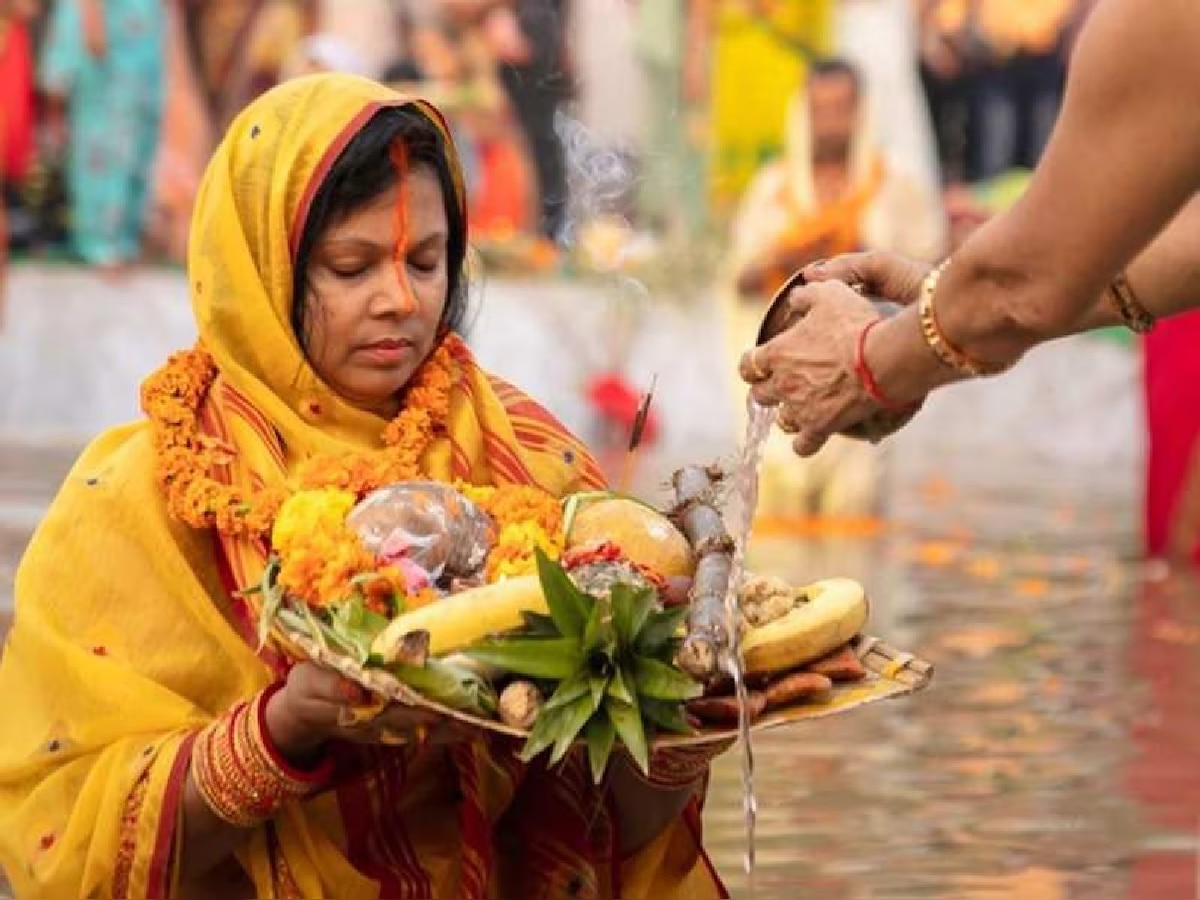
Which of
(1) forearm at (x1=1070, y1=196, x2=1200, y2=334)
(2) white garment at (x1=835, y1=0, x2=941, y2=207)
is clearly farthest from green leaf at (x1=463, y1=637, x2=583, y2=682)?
(2) white garment at (x1=835, y1=0, x2=941, y2=207)

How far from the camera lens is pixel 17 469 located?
15.7m

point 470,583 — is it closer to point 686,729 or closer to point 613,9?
point 686,729

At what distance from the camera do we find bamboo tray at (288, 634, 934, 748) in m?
3.52

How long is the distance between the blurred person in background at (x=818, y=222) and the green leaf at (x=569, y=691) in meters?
10.3

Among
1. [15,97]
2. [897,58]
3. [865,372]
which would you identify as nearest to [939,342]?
[865,372]

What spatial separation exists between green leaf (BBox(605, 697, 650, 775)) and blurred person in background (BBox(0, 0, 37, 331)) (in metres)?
17.5

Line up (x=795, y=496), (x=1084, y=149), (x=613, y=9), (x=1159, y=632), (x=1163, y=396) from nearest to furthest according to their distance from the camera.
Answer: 1. (x=1084, y=149)
2. (x=1159, y=632)
3. (x=1163, y=396)
4. (x=795, y=496)
5. (x=613, y=9)

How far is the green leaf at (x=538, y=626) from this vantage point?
3.70 m

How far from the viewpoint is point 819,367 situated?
4.11m

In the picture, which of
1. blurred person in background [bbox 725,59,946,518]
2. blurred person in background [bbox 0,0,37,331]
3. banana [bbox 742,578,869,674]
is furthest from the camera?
blurred person in background [bbox 0,0,37,331]

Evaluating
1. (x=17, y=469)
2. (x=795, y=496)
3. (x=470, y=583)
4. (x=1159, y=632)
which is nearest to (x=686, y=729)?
(x=470, y=583)

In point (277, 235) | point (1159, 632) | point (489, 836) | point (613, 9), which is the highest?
point (613, 9)

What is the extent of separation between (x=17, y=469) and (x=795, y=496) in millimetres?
4145

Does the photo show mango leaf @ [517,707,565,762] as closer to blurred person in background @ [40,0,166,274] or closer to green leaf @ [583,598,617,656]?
green leaf @ [583,598,617,656]
